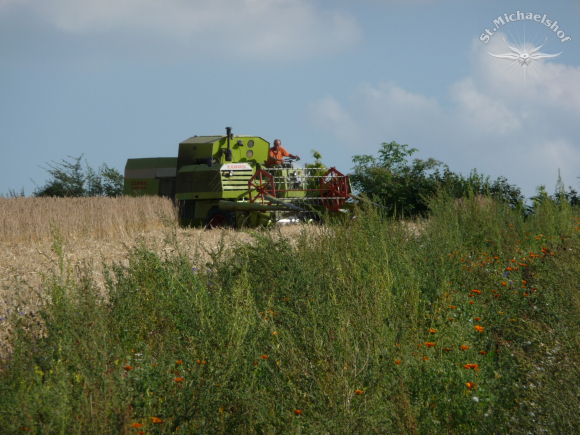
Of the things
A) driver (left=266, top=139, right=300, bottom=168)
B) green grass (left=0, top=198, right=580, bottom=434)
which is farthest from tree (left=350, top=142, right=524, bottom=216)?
green grass (left=0, top=198, right=580, bottom=434)

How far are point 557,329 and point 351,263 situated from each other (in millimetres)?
2181

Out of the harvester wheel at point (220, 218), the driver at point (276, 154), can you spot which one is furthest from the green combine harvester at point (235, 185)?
the driver at point (276, 154)

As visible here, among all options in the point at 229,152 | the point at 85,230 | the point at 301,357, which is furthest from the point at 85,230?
the point at 301,357

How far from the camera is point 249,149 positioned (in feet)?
54.6

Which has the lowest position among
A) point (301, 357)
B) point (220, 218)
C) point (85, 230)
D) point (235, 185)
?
point (301, 357)

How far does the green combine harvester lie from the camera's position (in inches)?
570

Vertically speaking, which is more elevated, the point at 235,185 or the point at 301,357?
the point at 235,185

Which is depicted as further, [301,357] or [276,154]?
[276,154]

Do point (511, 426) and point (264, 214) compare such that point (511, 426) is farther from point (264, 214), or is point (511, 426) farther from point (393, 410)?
point (264, 214)

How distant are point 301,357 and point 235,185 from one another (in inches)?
473

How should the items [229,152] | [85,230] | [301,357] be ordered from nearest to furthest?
1. [301,357]
2. [85,230]
3. [229,152]

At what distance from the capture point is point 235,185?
15.6m

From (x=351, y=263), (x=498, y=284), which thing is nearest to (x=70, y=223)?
(x=351, y=263)

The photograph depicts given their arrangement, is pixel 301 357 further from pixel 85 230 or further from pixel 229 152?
pixel 229 152
